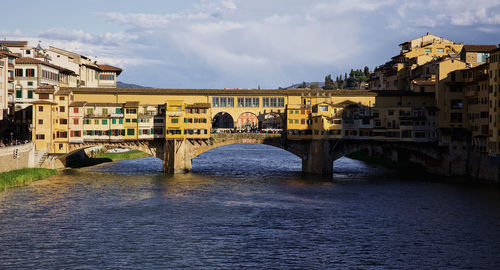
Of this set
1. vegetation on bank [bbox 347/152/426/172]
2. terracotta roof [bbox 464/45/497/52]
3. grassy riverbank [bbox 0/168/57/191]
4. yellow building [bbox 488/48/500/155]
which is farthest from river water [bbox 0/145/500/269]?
terracotta roof [bbox 464/45/497/52]

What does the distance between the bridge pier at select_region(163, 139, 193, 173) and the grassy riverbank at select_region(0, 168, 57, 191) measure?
54.0 ft

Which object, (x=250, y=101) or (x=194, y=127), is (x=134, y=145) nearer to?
(x=194, y=127)

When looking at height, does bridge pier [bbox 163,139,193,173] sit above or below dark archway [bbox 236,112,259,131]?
below

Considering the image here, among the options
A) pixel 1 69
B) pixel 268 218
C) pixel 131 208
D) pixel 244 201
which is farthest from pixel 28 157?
pixel 268 218

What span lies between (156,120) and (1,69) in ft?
79.0

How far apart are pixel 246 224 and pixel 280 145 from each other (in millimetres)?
37974

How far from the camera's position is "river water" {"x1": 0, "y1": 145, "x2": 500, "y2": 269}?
4053 cm

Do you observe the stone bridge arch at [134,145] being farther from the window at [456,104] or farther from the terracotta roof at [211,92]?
the window at [456,104]

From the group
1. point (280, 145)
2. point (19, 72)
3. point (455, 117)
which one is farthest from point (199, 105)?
point (455, 117)

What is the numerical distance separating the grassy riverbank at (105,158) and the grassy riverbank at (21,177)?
14760mm

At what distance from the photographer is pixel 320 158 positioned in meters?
85.2

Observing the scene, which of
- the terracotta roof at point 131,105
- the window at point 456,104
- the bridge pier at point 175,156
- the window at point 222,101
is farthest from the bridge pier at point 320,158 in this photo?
the terracotta roof at point 131,105

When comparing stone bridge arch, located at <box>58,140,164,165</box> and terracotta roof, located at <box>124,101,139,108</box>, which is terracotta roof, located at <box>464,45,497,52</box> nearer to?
stone bridge arch, located at <box>58,140,164,165</box>

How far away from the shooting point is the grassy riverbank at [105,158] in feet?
310
